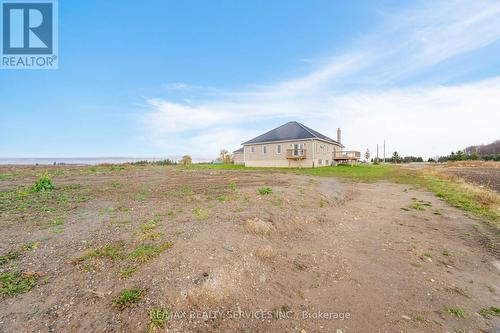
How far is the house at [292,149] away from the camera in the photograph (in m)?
29.8

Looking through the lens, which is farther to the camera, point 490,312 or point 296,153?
point 296,153

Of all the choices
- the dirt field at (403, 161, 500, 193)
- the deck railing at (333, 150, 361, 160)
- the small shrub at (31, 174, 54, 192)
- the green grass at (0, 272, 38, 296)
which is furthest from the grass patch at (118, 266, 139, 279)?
the deck railing at (333, 150, 361, 160)

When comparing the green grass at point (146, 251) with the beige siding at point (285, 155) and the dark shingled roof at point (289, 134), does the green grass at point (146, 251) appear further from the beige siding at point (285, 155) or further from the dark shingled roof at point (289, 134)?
the dark shingled roof at point (289, 134)

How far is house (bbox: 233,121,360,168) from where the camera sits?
29.8 meters

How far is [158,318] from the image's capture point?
2.47m

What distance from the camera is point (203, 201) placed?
762 centimetres

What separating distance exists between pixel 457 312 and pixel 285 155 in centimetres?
2861

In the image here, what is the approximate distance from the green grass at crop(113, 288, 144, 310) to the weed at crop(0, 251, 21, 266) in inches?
91.2

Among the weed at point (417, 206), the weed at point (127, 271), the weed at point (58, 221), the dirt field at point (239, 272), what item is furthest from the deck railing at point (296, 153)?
the weed at point (127, 271)

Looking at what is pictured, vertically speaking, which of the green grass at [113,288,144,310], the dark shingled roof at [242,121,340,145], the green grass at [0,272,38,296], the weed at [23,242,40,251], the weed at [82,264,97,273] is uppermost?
the dark shingled roof at [242,121,340,145]

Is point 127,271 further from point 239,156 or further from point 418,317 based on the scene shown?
point 239,156

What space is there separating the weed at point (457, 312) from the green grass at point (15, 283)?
18.1 feet

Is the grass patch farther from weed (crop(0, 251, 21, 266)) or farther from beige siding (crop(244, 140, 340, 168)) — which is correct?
beige siding (crop(244, 140, 340, 168))

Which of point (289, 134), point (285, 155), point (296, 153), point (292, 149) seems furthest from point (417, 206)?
point (289, 134)
